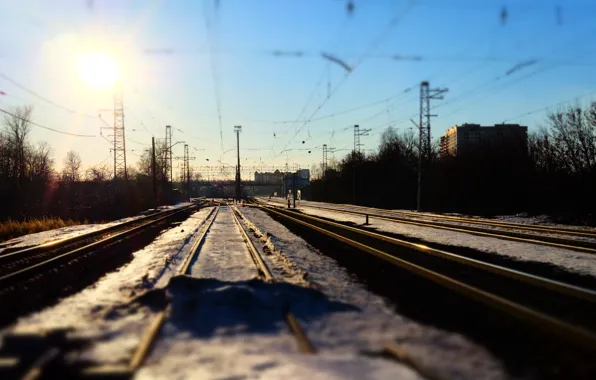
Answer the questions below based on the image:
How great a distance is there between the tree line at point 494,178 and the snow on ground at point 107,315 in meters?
31.3

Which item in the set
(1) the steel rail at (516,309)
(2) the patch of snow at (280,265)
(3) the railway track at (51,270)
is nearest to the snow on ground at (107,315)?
(3) the railway track at (51,270)

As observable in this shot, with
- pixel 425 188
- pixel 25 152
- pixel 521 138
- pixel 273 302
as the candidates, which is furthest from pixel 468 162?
pixel 25 152

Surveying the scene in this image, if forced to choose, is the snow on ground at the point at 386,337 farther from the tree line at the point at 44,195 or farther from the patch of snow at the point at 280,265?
the tree line at the point at 44,195

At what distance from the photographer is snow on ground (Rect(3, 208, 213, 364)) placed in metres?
5.88

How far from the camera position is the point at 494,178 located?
56.6 metres

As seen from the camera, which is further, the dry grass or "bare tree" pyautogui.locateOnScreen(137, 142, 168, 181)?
"bare tree" pyautogui.locateOnScreen(137, 142, 168, 181)

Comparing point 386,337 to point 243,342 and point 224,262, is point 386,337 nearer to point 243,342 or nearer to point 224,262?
point 243,342

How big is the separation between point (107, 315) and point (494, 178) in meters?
55.4

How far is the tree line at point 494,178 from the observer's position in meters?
38.8

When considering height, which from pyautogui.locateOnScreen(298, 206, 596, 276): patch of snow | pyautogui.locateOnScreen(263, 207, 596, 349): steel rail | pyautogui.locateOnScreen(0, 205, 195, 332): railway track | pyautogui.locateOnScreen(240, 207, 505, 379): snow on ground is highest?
pyautogui.locateOnScreen(240, 207, 505, 379): snow on ground

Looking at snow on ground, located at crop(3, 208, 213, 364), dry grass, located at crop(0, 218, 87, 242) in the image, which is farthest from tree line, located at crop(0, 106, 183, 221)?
snow on ground, located at crop(3, 208, 213, 364)

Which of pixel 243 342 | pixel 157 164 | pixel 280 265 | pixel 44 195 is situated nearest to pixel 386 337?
pixel 243 342

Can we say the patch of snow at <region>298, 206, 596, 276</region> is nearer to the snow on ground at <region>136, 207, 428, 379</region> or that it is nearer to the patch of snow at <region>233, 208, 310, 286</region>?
the patch of snow at <region>233, 208, 310, 286</region>

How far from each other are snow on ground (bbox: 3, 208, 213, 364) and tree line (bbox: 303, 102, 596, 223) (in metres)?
31.3
